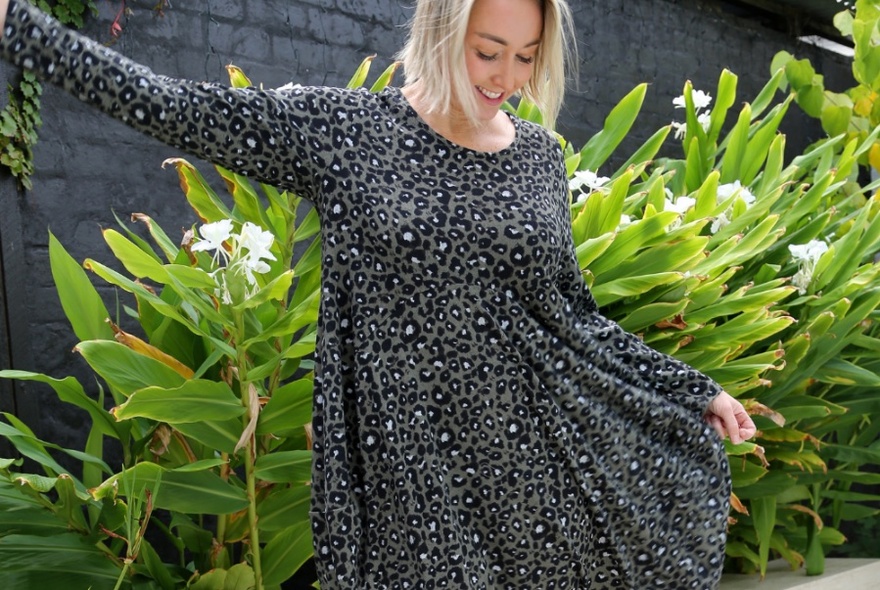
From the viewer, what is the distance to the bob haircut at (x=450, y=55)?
1.23 m

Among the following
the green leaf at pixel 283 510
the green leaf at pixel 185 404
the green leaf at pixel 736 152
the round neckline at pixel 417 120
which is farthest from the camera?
the green leaf at pixel 736 152

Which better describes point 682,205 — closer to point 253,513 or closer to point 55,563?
point 253,513

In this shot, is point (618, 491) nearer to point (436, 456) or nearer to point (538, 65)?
point (436, 456)

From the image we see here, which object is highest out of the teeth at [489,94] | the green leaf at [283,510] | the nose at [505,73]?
the nose at [505,73]

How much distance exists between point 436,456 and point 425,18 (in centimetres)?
58

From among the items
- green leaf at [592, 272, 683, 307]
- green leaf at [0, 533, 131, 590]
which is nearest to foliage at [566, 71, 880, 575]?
green leaf at [592, 272, 683, 307]

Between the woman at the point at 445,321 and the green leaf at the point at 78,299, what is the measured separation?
592 millimetres

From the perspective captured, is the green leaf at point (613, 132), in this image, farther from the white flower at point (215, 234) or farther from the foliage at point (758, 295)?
the white flower at point (215, 234)

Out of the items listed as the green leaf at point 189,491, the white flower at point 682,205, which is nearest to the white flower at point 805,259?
the white flower at point 682,205

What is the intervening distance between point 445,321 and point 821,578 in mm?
1834

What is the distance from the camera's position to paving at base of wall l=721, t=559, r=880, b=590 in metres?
2.49

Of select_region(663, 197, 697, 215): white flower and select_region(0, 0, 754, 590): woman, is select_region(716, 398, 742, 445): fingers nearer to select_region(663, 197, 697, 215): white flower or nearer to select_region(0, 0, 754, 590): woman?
select_region(0, 0, 754, 590): woman

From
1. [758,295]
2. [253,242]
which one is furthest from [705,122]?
[253,242]

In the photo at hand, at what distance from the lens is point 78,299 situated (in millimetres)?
1628
